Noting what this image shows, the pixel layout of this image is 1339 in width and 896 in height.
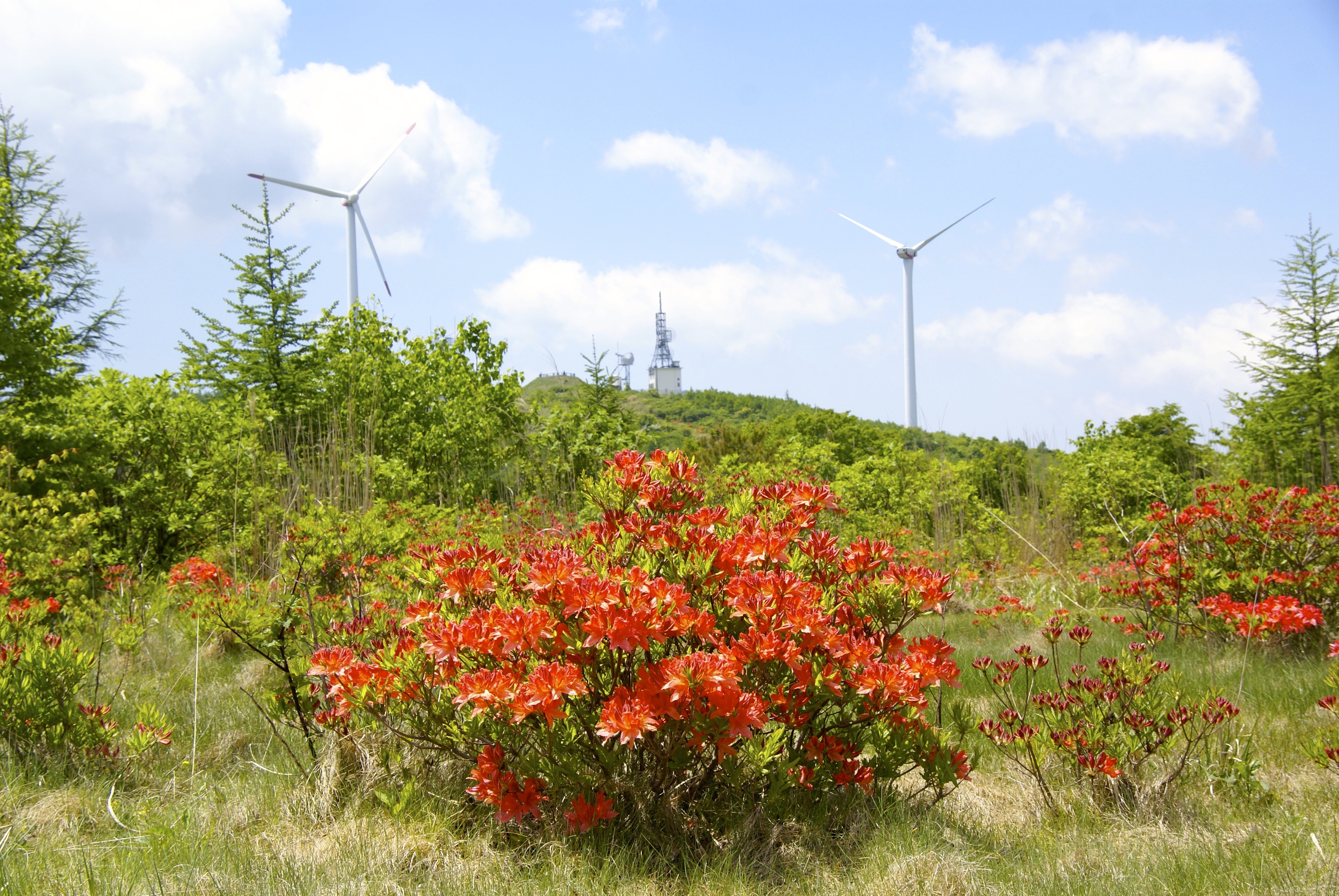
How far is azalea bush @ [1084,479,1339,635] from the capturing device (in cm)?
432

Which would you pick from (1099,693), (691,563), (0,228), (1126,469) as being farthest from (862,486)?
(0,228)

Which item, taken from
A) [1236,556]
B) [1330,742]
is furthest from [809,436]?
[1330,742]

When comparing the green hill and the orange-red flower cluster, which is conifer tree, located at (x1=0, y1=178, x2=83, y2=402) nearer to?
the green hill

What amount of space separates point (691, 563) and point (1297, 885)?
176cm

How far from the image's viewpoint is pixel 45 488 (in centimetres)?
692

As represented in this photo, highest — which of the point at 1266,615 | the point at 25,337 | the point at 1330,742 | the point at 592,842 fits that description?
the point at 25,337

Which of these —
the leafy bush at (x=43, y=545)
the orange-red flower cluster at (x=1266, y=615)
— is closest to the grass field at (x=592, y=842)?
the orange-red flower cluster at (x=1266, y=615)

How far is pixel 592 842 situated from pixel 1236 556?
4.41 meters

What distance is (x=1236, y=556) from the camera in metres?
4.59

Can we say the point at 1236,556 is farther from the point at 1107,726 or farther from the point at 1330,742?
the point at 1107,726

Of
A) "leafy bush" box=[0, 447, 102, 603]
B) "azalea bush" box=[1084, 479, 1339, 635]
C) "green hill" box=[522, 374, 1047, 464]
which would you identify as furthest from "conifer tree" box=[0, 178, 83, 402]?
"azalea bush" box=[1084, 479, 1339, 635]

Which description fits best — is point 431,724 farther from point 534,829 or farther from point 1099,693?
point 1099,693

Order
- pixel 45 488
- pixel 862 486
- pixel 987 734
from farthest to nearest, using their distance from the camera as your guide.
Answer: pixel 862 486
pixel 45 488
pixel 987 734

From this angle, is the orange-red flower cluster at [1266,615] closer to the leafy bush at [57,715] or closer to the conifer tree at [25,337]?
the leafy bush at [57,715]
